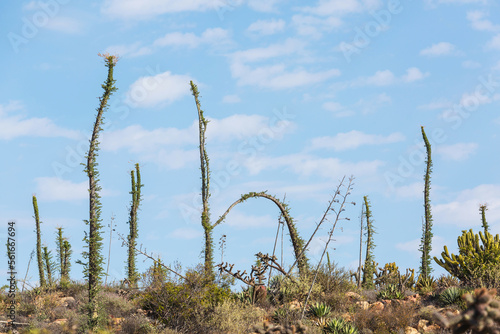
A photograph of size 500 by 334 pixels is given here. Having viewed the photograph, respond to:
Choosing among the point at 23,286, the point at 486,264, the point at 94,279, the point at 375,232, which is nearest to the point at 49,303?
the point at 23,286

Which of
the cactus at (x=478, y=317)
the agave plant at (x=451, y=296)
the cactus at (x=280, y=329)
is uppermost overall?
the cactus at (x=478, y=317)

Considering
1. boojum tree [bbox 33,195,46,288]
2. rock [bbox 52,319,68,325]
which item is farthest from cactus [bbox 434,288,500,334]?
boojum tree [bbox 33,195,46,288]

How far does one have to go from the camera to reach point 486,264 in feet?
59.8

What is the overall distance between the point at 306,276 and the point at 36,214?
18337 millimetres

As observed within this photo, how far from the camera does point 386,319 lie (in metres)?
14.3

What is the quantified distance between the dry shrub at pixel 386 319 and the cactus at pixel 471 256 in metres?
4.52

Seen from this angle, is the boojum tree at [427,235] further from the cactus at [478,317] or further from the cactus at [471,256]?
the cactus at [478,317]

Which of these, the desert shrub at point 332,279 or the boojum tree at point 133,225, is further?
the boojum tree at point 133,225

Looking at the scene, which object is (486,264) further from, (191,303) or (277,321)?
(191,303)

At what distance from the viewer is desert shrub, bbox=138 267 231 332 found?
14.1 m

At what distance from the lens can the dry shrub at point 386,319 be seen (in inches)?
551

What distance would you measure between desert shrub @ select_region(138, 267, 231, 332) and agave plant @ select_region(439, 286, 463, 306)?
7.15m

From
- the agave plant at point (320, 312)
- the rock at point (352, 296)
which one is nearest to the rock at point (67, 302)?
the agave plant at point (320, 312)

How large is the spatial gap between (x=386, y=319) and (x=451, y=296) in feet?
11.0
